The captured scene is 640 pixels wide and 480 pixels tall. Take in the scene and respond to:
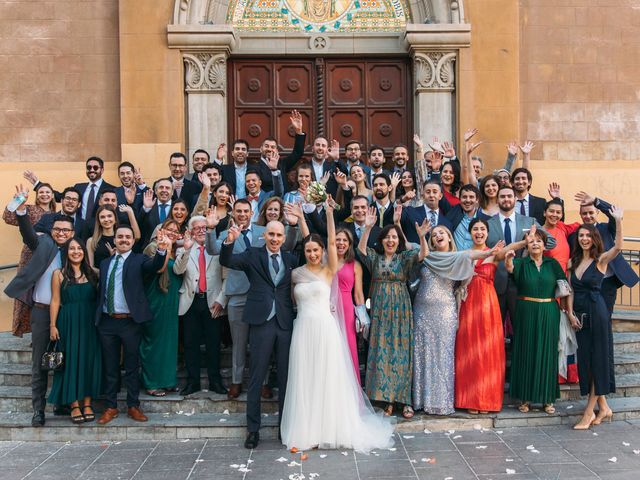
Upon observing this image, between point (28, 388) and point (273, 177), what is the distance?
3611mm

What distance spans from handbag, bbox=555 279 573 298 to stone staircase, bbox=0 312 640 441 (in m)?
1.20

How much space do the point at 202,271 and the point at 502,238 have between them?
10.4ft

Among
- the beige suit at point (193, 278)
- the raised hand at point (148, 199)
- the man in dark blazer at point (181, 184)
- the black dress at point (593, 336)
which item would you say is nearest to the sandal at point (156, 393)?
the beige suit at point (193, 278)

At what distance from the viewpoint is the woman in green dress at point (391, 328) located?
23.8 feet

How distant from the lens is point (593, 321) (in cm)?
723

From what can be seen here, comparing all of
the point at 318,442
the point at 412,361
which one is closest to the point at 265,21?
the point at 412,361

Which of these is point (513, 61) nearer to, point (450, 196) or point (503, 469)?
point (450, 196)

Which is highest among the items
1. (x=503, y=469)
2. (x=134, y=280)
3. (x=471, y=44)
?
(x=471, y=44)

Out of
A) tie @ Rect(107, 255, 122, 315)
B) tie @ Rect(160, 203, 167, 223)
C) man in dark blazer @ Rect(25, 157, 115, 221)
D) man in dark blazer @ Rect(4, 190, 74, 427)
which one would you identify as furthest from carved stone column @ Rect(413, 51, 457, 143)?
man in dark blazer @ Rect(4, 190, 74, 427)

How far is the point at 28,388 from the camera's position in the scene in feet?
26.4

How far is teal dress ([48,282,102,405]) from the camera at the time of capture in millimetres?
7164

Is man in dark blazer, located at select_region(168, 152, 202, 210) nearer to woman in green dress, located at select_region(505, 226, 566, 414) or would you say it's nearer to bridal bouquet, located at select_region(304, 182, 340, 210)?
bridal bouquet, located at select_region(304, 182, 340, 210)

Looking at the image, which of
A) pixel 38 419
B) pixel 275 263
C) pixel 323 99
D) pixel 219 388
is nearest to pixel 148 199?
pixel 275 263

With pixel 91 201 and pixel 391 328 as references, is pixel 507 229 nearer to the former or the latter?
pixel 391 328
